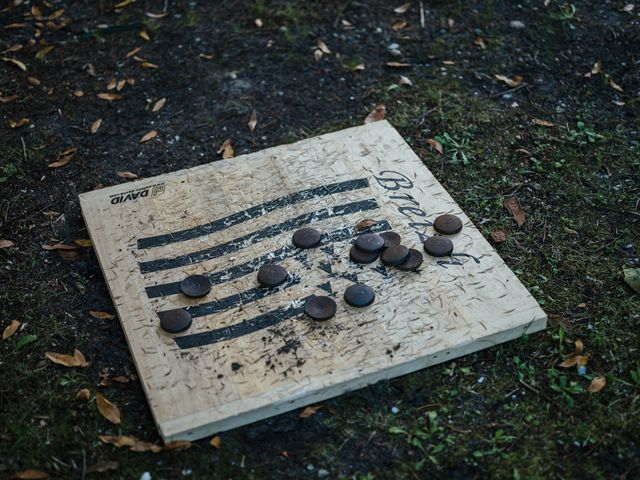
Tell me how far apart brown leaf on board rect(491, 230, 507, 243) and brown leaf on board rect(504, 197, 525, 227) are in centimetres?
13

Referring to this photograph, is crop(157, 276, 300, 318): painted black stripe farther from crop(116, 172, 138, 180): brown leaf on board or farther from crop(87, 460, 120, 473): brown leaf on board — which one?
crop(116, 172, 138, 180): brown leaf on board

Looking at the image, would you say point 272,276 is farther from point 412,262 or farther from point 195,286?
point 412,262

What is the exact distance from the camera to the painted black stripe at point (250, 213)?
3.66m

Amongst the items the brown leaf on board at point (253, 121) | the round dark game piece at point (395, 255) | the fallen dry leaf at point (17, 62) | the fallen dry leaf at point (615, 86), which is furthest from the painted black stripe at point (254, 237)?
the fallen dry leaf at point (17, 62)

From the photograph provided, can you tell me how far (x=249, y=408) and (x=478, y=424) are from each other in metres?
0.93

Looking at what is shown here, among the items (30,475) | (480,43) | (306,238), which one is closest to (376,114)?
(480,43)

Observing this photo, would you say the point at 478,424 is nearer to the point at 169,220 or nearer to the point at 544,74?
the point at 169,220

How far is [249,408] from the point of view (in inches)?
115

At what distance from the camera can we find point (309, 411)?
3051mm

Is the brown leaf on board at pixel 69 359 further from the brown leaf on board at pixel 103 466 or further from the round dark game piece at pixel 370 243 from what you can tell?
the round dark game piece at pixel 370 243

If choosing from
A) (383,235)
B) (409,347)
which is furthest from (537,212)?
(409,347)

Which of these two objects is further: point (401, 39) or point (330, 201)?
point (401, 39)

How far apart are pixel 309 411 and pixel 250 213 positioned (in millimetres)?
1153

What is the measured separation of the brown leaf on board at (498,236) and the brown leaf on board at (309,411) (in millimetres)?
1337
